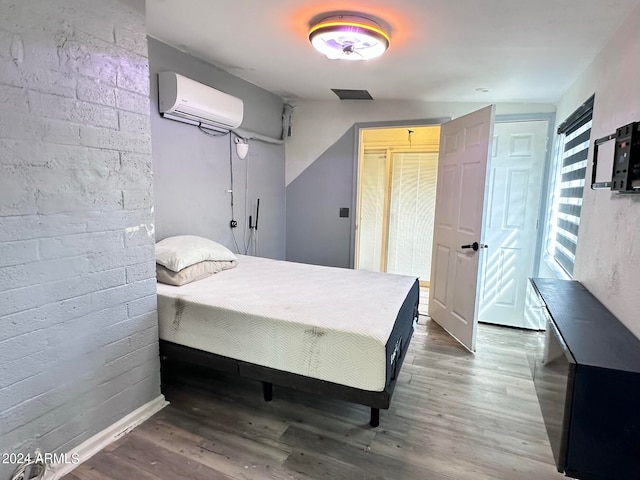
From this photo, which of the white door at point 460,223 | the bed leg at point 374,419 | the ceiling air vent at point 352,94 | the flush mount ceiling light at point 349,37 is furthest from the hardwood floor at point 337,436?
the ceiling air vent at point 352,94

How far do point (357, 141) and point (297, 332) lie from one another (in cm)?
271

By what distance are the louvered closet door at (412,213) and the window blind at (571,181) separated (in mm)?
1833

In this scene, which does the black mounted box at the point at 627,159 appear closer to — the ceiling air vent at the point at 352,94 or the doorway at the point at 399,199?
the ceiling air vent at the point at 352,94

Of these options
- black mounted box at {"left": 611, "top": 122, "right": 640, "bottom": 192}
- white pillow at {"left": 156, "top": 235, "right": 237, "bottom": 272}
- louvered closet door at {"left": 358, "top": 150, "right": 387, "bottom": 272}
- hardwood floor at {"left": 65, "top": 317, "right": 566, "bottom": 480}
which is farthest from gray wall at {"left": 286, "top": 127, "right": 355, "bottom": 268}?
black mounted box at {"left": 611, "top": 122, "right": 640, "bottom": 192}

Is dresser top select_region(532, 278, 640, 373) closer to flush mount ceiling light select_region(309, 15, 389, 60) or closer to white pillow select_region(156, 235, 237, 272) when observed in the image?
flush mount ceiling light select_region(309, 15, 389, 60)

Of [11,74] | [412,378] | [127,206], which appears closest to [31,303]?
→ [127,206]

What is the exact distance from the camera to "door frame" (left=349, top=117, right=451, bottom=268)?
12.2 feet

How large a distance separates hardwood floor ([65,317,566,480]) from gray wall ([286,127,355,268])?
1898mm

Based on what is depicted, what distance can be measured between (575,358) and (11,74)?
236cm

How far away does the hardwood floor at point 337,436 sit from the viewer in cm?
172

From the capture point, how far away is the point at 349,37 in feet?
6.68

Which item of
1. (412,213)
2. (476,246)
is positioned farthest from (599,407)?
(412,213)

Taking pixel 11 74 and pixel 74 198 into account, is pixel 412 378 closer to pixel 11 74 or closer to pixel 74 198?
pixel 74 198

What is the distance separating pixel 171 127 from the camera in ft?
8.99
